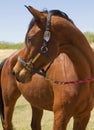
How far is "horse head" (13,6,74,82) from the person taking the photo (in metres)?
4.16

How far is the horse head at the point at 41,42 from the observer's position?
416 cm

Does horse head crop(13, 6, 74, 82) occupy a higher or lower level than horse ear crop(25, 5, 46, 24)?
lower

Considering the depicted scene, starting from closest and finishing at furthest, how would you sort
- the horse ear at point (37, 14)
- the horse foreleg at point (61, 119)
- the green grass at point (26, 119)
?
the horse ear at point (37, 14) → the horse foreleg at point (61, 119) → the green grass at point (26, 119)

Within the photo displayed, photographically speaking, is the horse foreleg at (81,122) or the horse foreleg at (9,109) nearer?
the horse foreleg at (81,122)

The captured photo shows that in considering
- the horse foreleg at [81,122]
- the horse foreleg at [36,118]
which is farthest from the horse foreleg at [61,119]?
the horse foreleg at [36,118]

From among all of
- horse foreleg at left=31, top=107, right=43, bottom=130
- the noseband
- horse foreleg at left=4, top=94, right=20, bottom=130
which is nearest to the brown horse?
the noseband

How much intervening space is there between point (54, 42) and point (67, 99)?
0.75 m

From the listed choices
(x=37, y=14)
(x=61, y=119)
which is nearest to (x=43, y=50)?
(x=37, y=14)

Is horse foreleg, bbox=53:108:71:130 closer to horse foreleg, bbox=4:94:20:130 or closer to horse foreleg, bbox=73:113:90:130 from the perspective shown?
horse foreleg, bbox=73:113:90:130

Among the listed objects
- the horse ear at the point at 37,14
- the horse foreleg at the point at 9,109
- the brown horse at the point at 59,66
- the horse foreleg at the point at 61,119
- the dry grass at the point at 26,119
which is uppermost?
the horse ear at the point at 37,14

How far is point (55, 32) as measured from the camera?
422 cm

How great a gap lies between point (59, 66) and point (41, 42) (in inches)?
29.9

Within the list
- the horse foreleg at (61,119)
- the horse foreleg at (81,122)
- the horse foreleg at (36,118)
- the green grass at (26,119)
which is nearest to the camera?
the horse foreleg at (61,119)

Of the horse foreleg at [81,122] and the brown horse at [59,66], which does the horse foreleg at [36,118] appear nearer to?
the brown horse at [59,66]
